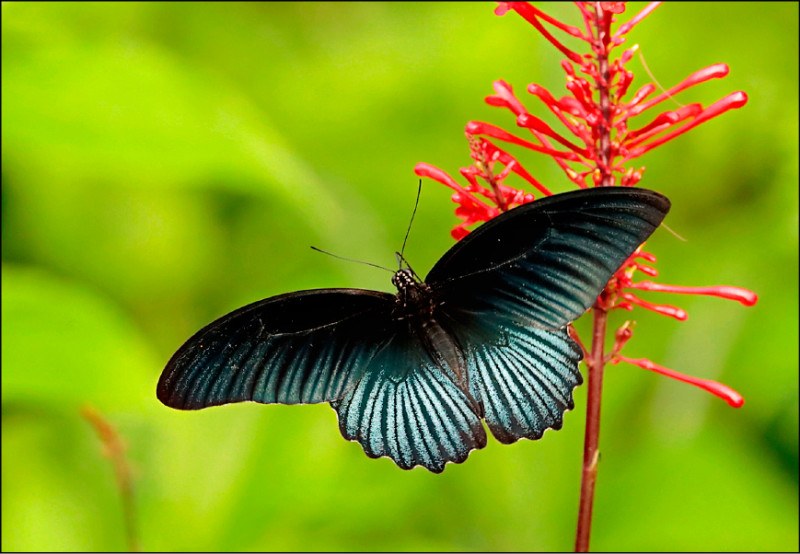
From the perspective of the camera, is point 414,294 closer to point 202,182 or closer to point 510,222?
point 510,222

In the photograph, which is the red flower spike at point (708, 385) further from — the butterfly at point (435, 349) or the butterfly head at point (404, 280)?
the butterfly head at point (404, 280)

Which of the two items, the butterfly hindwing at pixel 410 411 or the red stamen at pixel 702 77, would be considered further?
the butterfly hindwing at pixel 410 411

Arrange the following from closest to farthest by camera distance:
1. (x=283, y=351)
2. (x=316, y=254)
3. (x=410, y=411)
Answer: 1. (x=283, y=351)
2. (x=410, y=411)
3. (x=316, y=254)

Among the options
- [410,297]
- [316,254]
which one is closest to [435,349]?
[410,297]

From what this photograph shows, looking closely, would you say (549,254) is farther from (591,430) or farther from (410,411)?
(410,411)

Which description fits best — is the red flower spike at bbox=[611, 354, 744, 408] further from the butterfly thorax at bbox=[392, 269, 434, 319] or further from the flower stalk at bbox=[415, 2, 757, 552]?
the butterfly thorax at bbox=[392, 269, 434, 319]

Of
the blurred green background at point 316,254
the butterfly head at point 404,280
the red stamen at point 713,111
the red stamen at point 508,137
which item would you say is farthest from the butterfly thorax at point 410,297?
the blurred green background at point 316,254

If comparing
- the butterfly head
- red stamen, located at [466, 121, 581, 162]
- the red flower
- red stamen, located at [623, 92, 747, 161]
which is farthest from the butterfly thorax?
red stamen, located at [623, 92, 747, 161]
